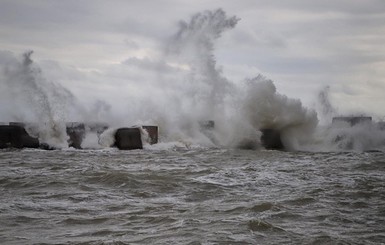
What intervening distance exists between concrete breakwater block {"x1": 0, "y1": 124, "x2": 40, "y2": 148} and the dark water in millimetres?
9660

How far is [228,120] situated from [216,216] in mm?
17100

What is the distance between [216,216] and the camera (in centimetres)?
604

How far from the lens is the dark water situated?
16.8 ft

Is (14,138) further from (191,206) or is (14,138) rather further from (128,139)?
(191,206)

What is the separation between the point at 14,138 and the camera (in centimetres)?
2056

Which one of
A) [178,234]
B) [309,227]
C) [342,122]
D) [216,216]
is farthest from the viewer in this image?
[342,122]

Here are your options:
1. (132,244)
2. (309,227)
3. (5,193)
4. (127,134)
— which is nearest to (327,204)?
(309,227)

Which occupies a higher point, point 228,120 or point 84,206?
point 228,120

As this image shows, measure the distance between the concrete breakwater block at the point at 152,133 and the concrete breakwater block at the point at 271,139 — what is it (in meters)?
4.74

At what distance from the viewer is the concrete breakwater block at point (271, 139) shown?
21.5 m

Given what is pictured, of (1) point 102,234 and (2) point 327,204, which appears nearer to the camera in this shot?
(1) point 102,234

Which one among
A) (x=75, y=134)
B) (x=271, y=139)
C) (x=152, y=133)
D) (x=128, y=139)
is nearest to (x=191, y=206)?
(x=128, y=139)

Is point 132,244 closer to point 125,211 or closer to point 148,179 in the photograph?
point 125,211

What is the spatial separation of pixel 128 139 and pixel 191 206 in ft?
49.5
